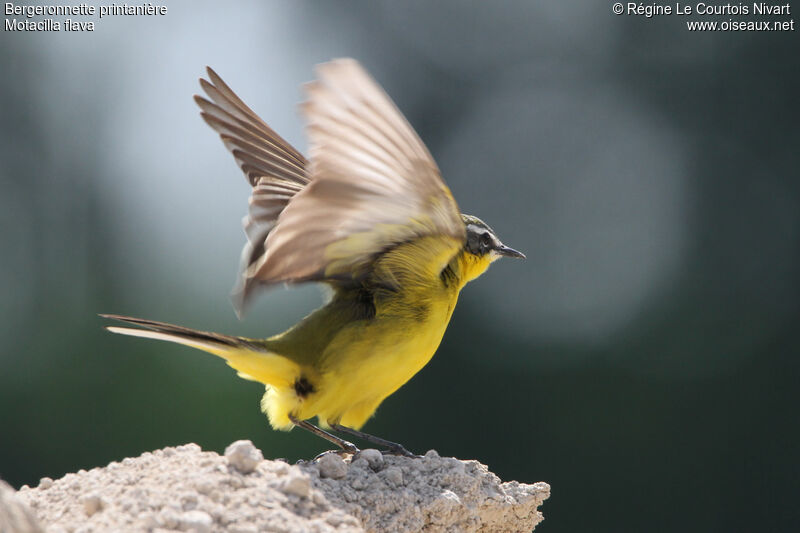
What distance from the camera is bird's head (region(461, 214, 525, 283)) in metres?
4.93

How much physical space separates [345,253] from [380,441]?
952 mm

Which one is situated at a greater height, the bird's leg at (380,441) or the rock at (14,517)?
the rock at (14,517)

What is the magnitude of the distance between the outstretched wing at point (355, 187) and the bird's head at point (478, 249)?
2.80 ft

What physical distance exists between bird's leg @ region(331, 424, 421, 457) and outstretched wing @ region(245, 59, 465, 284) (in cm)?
88

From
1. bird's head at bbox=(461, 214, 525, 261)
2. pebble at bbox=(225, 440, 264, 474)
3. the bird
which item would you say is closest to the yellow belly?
the bird

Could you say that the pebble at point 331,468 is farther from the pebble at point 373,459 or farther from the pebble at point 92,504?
the pebble at point 92,504

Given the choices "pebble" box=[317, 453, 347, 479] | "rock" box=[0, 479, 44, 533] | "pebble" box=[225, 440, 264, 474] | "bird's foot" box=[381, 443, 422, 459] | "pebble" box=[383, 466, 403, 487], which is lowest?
"bird's foot" box=[381, 443, 422, 459]

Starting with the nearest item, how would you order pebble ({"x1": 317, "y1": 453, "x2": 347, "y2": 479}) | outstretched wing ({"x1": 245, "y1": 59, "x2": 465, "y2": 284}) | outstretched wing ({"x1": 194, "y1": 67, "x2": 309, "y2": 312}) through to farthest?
outstretched wing ({"x1": 245, "y1": 59, "x2": 465, "y2": 284}), pebble ({"x1": 317, "y1": 453, "x2": 347, "y2": 479}), outstretched wing ({"x1": 194, "y1": 67, "x2": 309, "y2": 312})

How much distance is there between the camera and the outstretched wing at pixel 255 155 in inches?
192

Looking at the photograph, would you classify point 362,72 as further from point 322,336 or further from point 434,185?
point 322,336

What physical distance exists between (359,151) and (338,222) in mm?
437

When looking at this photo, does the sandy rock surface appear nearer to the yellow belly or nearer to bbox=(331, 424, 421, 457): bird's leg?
bbox=(331, 424, 421, 457): bird's leg

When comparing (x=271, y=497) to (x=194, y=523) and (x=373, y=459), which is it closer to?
(x=194, y=523)

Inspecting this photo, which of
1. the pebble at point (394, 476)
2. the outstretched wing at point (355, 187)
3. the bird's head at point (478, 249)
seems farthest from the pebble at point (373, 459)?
the bird's head at point (478, 249)
